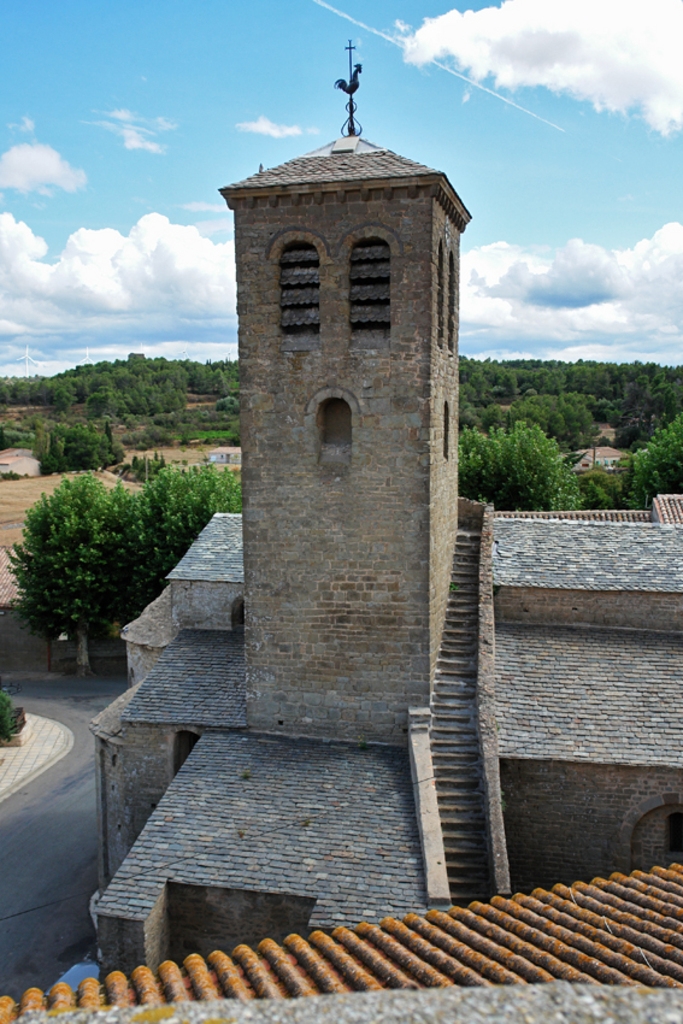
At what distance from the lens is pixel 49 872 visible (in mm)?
18422

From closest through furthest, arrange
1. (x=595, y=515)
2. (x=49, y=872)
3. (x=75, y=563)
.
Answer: (x=49, y=872)
(x=595, y=515)
(x=75, y=563)

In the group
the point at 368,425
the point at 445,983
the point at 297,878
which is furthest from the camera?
the point at 368,425

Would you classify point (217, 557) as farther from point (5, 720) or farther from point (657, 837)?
point (5, 720)

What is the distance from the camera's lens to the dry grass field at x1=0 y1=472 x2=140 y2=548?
52959 millimetres

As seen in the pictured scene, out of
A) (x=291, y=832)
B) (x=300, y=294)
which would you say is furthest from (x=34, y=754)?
(x=300, y=294)

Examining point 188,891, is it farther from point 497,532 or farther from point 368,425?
point 497,532

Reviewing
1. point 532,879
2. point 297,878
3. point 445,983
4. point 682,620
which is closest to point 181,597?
point 297,878

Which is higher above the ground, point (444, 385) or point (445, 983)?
point (444, 385)

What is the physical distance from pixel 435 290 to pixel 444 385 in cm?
200

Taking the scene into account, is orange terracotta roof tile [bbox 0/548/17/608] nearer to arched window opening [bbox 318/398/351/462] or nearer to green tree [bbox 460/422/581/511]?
green tree [bbox 460/422/581/511]

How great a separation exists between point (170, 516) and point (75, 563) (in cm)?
484

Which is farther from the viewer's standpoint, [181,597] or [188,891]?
[181,597]

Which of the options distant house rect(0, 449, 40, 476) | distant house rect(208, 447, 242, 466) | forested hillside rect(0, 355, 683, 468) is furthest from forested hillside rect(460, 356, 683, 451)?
distant house rect(0, 449, 40, 476)

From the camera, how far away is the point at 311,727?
47.8 feet
